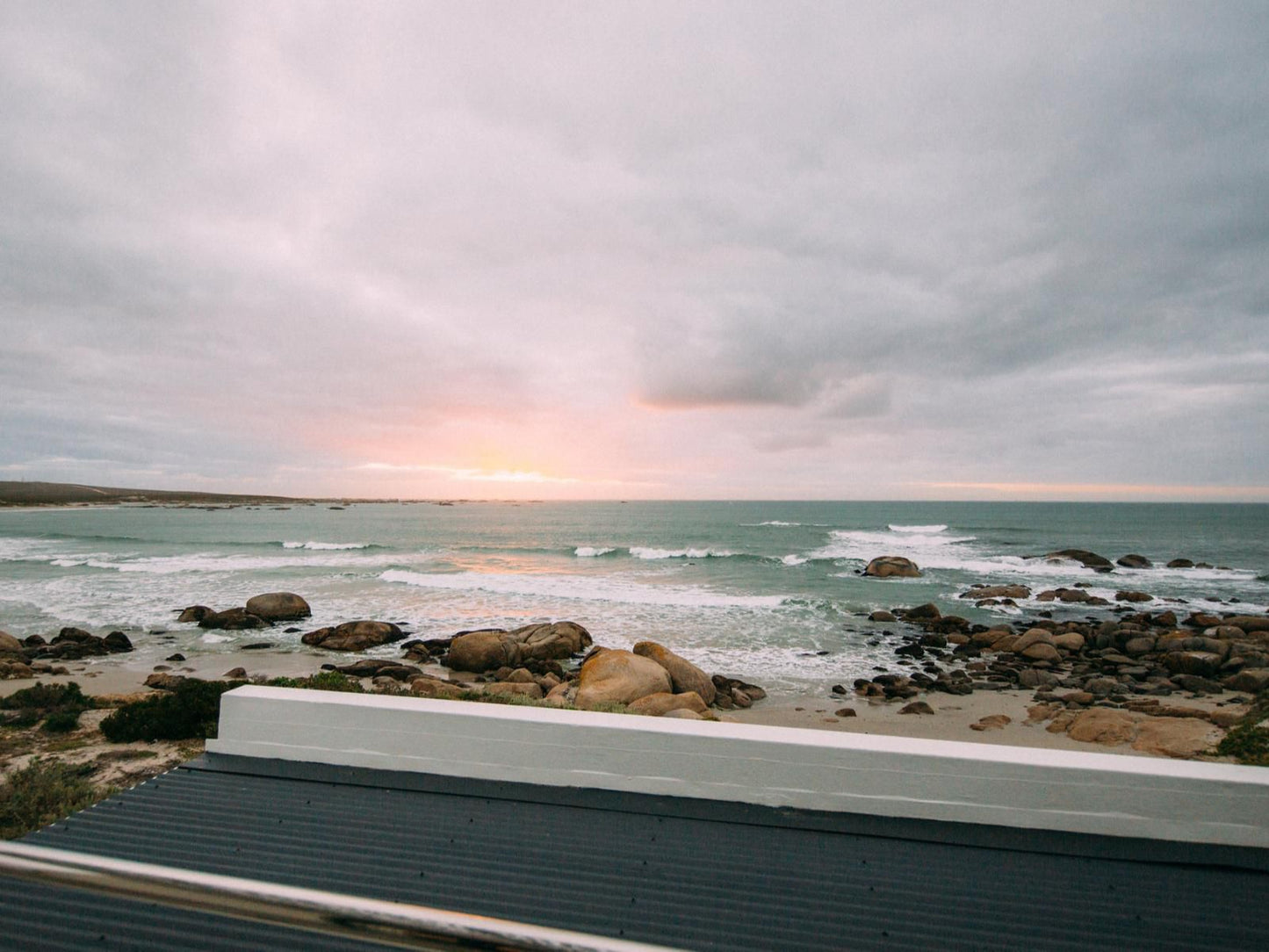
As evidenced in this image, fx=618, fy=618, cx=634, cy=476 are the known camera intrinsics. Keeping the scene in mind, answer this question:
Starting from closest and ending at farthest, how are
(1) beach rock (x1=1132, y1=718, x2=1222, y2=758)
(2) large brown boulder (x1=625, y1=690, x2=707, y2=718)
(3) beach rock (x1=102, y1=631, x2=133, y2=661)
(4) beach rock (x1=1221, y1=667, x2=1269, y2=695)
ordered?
(1) beach rock (x1=1132, y1=718, x2=1222, y2=758)
(2) large brown boulder (x1=625, y1=690, x2=707, y2=718)
(4) beach rock (x1=1221, y1=667, x2=1269, y2=695)
(3) beach rock (x1=102, y1=631, x2=133, y2=661)

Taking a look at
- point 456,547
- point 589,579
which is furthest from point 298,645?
point 456,547

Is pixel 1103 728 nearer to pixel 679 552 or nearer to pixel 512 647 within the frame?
pixel 512 647

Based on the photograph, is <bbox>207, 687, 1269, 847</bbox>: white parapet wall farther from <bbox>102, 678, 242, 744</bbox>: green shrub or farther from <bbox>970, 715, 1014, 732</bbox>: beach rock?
<bbox>970, 715, 1014, 732</bbox>: beach rock

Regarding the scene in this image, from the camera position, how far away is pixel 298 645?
59.5 ft

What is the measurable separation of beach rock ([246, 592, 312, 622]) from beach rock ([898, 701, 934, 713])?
19456 mm

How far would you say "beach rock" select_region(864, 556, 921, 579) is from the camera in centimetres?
3378

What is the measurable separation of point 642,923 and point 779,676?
1363 cm

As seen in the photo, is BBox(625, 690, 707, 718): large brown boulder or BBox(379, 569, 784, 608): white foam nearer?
BBox(625, 690, 707, 718): large brown boulder

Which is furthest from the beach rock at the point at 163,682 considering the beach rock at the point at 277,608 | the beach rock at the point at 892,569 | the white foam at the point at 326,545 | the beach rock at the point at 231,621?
the white foam at the point at 326,545

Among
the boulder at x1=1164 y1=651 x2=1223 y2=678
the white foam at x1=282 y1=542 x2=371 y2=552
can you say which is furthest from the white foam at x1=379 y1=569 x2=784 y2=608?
the white foam at x1=282 y1=542 x2=371 y2=552

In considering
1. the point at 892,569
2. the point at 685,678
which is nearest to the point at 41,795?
the point at 685,678

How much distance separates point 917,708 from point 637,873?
39.4 ft

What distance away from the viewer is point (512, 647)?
16.4 meters

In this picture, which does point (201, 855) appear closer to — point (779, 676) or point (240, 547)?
point (779, 676)
